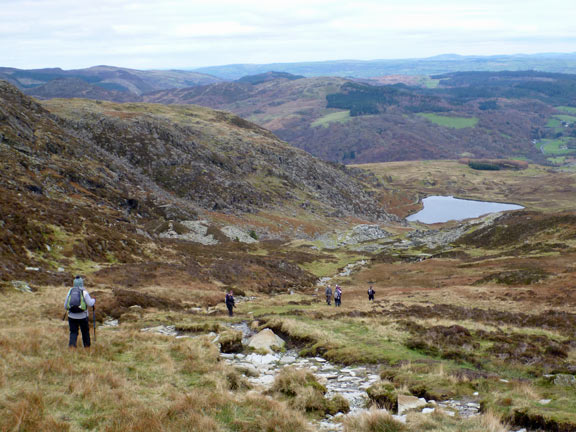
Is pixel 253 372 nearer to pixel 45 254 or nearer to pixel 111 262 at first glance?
pixel 45 254

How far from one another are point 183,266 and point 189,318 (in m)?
21.9

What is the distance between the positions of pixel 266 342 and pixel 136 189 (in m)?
88.5

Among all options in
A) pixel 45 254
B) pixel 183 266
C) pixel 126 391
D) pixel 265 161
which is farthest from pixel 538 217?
pixel 265 161

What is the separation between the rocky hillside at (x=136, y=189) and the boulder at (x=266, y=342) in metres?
18.7

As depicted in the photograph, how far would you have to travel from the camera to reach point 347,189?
7840 inches

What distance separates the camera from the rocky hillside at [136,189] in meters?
42.2

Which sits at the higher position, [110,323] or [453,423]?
[453,423]

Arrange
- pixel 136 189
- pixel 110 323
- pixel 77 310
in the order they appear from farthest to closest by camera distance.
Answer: pixel 136 189, pixel 110 323, pixel 77 310

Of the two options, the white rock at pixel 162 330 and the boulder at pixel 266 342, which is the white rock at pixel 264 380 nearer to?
the boulder at pixel 266 342

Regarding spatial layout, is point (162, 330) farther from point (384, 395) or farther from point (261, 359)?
point (384, 395)

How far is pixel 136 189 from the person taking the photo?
100 metres

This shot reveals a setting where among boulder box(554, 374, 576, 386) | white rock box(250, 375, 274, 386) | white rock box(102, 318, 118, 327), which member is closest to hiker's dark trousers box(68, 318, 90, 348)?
white rock box(250, 375, 274, 386)

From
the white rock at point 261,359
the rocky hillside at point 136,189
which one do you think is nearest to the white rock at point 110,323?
the rocky hillside at point 136,189

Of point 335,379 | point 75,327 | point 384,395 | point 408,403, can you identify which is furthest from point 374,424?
point 75,327
